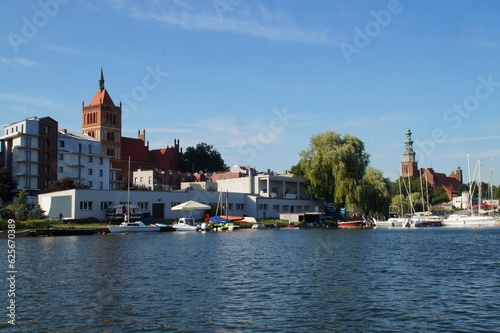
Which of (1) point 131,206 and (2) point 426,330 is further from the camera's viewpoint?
(1) point 131,206

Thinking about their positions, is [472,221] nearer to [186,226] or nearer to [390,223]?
[390,223]

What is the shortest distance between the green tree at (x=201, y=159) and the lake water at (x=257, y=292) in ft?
416

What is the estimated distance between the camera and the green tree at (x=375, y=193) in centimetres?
9225

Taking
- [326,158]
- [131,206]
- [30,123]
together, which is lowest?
[131,206]

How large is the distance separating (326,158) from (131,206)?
3359cm

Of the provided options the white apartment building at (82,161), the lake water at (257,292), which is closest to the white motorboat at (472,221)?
the lake water at (257,292)

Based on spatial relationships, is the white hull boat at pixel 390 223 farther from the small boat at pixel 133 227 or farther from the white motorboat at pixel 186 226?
the small boat at pixel 133 227

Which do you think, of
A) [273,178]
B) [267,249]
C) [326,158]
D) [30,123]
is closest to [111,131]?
[30,123]

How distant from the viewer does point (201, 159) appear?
165000 millimetres

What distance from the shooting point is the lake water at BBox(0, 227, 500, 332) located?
17266 millimetres

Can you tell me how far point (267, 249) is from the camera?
42.8 meters

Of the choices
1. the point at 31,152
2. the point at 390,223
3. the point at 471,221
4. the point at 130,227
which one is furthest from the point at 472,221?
the point at 31,152

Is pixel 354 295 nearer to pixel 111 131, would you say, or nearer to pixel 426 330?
pixel 426 330

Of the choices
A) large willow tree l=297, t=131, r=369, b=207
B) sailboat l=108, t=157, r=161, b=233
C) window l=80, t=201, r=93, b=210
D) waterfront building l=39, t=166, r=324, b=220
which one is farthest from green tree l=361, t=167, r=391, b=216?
window l=80, t=201, r=93, b=210
